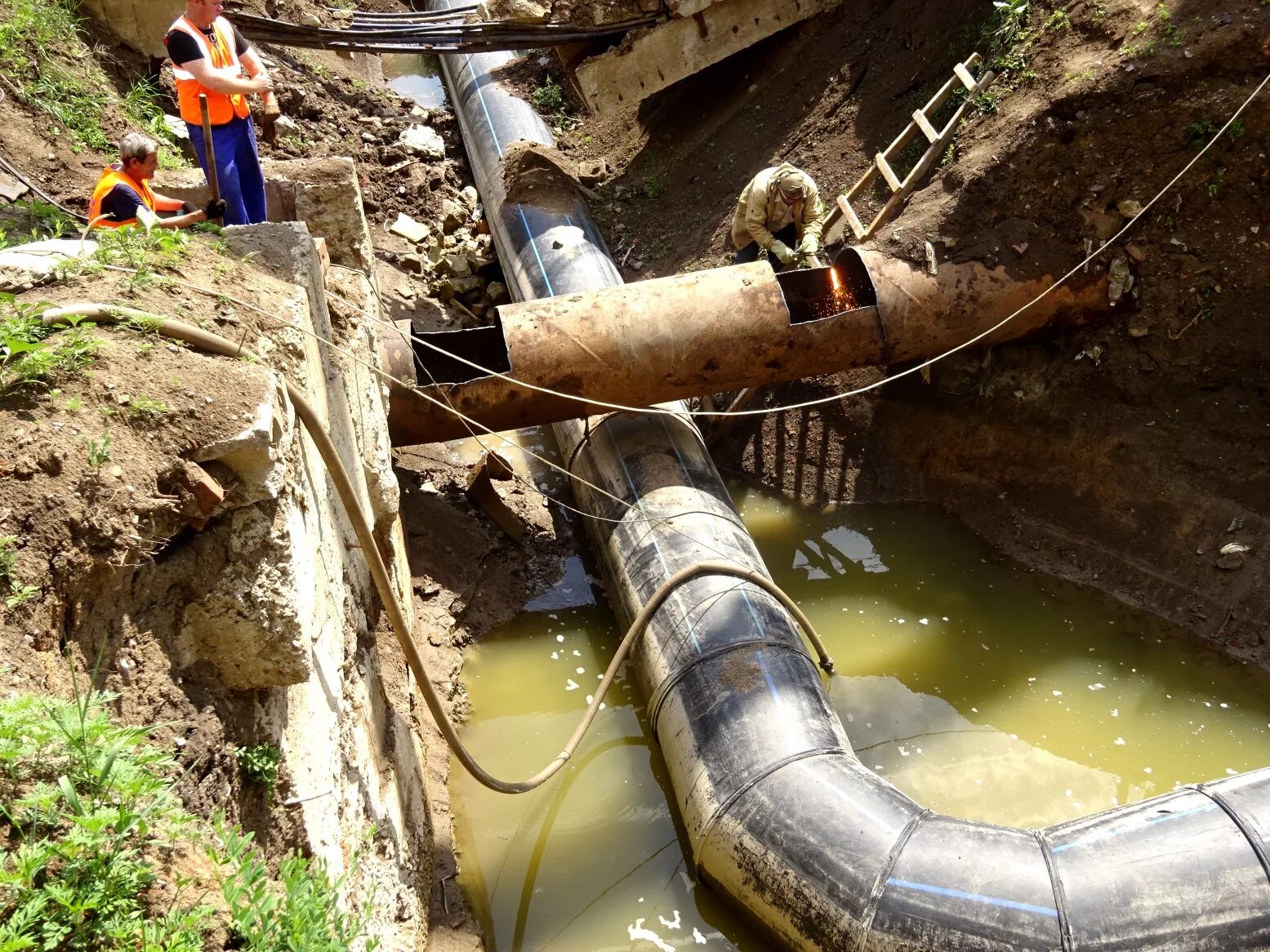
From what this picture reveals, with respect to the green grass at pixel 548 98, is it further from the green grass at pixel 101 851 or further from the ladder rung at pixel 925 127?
the green grass at pixel 101 851

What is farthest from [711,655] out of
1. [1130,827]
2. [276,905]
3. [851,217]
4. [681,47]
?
[681,47]

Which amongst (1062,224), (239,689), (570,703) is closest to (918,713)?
(570,703)

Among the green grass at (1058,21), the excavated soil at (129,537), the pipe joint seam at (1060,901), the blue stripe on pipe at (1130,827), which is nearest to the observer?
the excavated soil at (129,537)

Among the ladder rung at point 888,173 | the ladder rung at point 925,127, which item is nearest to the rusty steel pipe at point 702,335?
the ladder rung at point 888,173

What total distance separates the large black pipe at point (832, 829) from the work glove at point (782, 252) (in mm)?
1957

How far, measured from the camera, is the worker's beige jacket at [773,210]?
6766 mm

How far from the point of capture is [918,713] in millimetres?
5500

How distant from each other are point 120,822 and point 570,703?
3.68 meters

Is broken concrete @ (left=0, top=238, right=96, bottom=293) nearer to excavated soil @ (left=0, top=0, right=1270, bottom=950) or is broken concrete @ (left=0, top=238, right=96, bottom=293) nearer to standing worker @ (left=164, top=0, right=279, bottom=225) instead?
standing worker @ (left=164, top=0, right=279, bottom=225)

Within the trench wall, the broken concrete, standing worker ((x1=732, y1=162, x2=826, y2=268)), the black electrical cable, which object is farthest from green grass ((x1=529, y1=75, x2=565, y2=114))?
the broken concrete

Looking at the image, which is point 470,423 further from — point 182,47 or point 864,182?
point 864,182

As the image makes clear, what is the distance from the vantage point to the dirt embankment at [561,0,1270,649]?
589 centimetres

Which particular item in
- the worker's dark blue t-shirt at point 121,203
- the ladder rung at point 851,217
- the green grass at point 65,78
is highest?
the green grass at point 65,78

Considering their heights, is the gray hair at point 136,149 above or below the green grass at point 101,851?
above
